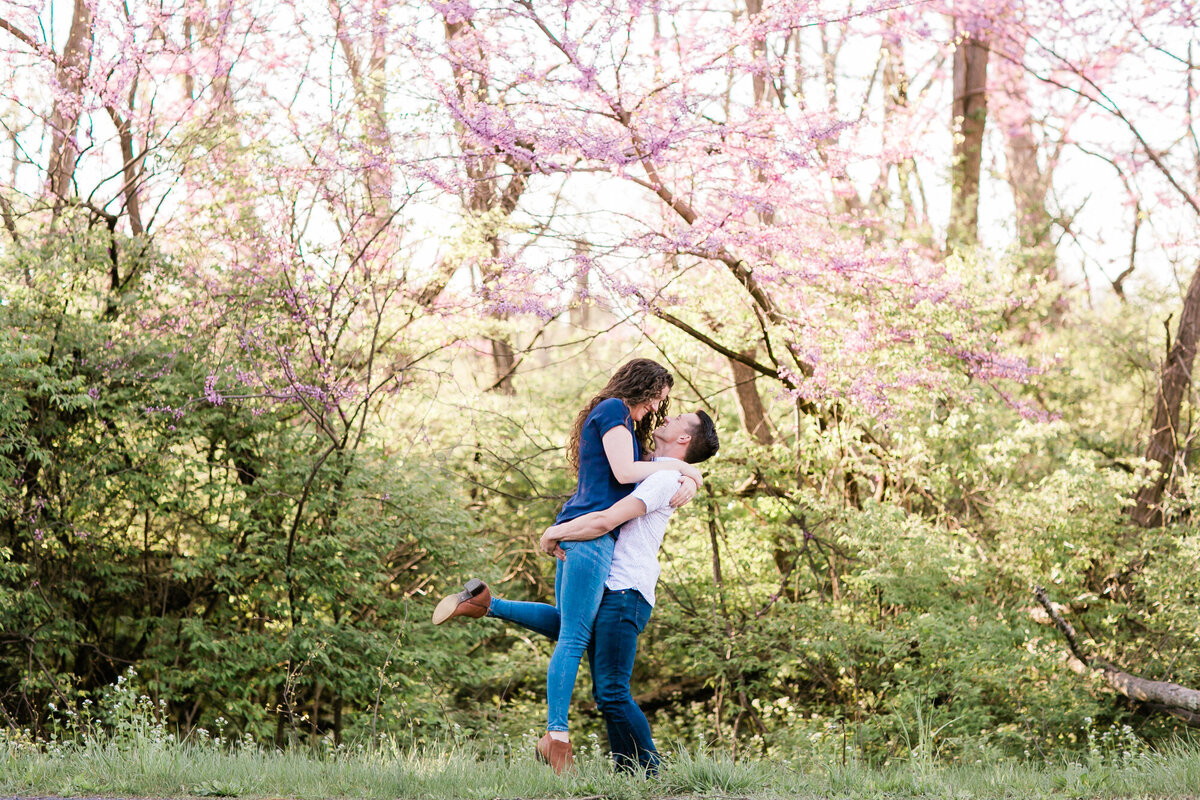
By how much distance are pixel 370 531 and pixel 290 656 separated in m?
0.89

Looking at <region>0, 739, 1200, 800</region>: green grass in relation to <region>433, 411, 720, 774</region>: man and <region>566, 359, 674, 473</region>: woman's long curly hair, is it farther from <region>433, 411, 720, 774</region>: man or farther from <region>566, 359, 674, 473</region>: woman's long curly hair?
<region>566, 359, 674, 473</region>: woman's long curly hair

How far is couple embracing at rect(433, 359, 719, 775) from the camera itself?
3502 mm

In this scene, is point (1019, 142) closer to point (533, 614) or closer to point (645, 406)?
point (645, 406)

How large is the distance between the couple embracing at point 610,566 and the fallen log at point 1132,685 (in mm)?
3733

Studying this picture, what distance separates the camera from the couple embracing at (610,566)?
3502mm

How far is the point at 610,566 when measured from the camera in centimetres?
358

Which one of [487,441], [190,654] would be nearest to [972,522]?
[487,441]

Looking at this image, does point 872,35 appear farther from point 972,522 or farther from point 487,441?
point 487,441

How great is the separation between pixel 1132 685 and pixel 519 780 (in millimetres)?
4922

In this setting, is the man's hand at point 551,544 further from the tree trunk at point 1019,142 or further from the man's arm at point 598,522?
the tree trunk at point 1019,142

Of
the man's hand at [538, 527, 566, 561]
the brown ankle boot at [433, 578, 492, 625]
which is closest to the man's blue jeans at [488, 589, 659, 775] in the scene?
the man's hand at [538, 527, 566, 561]

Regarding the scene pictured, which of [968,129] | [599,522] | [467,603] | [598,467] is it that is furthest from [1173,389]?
[467,603]

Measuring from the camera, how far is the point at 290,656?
6.27 m

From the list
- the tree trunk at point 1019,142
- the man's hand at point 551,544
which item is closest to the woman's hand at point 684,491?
the man's hand at point 551,544
